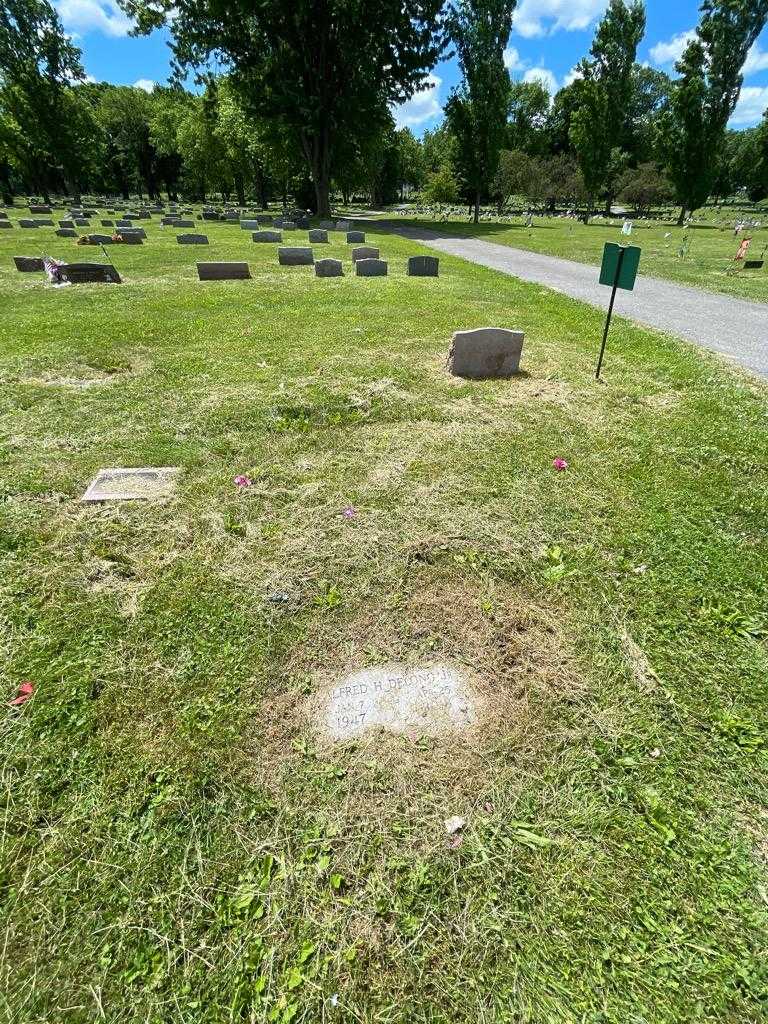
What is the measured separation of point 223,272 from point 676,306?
11.5 meters

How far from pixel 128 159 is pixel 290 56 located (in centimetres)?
6007

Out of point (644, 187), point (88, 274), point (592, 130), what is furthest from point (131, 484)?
point (644, 187)

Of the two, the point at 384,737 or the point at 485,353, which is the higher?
the point at 485,353

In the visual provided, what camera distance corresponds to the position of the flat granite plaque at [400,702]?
2.34 meters

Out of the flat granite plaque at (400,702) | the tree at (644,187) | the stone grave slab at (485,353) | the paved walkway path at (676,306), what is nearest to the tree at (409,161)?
the tree at (644,187)

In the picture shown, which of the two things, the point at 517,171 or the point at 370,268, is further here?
the point at 517,171

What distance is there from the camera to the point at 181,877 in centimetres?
181

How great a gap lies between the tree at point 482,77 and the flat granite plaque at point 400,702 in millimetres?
38952

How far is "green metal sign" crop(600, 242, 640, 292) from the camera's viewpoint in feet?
18.1

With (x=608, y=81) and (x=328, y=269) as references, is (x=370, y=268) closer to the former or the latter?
(x=328, y=269)

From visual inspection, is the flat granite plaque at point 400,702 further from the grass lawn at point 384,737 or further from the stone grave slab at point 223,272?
the stone grave slab at point 223,272

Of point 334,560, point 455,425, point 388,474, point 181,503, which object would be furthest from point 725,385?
point 181,503

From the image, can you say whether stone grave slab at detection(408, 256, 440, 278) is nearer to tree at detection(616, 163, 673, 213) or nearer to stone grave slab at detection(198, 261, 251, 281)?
stone grave slab at detection(198, 261, 251, 281)

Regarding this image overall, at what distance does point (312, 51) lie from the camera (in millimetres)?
27078
